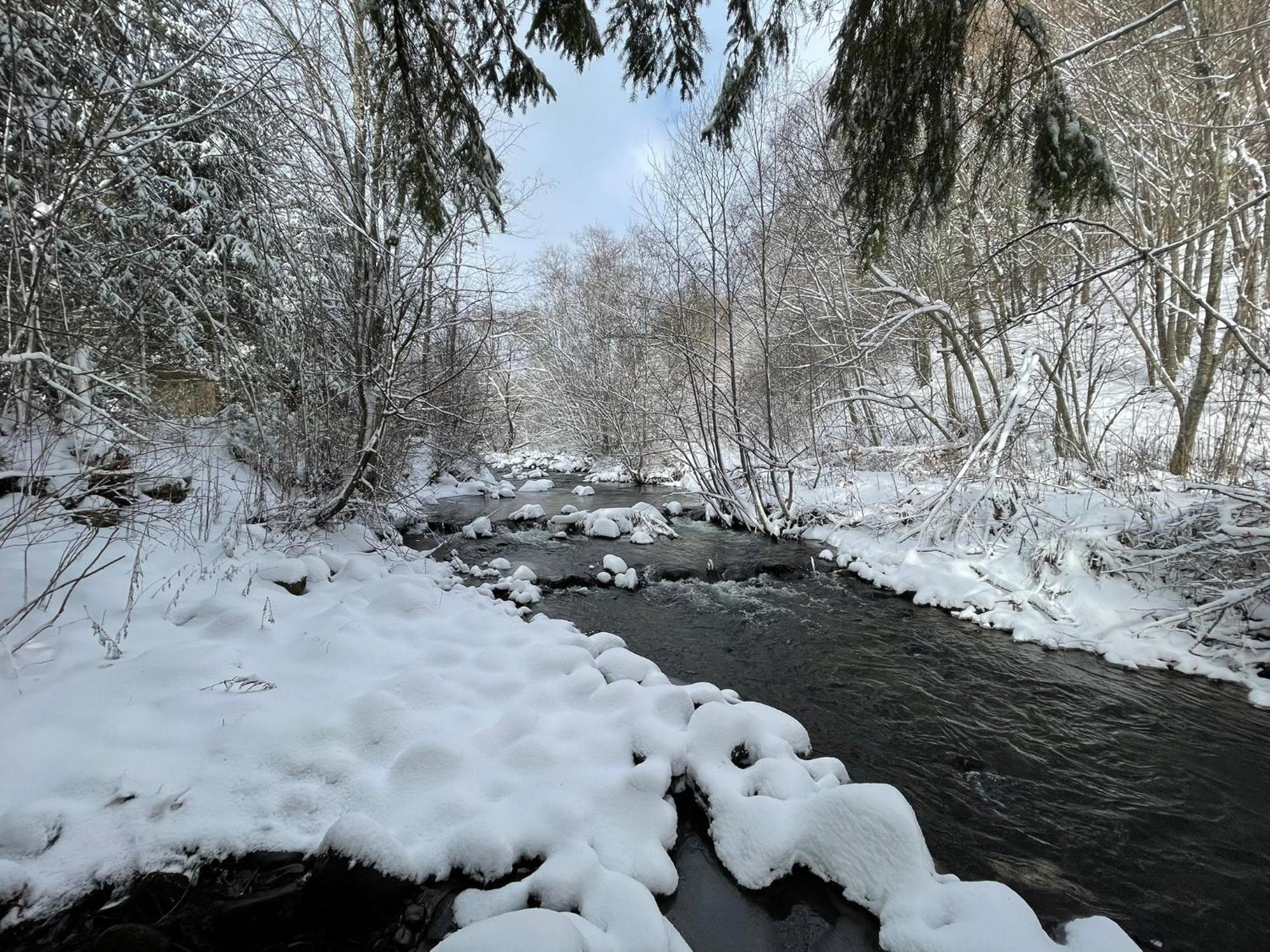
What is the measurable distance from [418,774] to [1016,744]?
356 cm

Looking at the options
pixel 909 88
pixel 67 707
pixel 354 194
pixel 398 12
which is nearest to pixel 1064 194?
pixel 909 88

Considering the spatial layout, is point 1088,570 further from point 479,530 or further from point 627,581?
point 479,530

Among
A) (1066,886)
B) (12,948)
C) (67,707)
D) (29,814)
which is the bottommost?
(1066,886)

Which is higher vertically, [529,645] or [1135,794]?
[529,645]

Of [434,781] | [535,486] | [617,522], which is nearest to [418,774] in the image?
[434,781]

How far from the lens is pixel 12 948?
57.7 inches

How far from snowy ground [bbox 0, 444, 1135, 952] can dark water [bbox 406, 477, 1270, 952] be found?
0.31 m

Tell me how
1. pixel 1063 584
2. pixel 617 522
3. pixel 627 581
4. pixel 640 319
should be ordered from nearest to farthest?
1. pixel 1063 584
2. pixel 627 581
3. pixel 617 522
4. pixel 640 319

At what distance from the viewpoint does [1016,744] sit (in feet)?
10.3

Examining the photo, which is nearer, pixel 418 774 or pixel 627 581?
pixel 418 774

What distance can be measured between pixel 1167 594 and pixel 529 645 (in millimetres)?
5590

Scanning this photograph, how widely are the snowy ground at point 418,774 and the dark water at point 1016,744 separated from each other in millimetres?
313

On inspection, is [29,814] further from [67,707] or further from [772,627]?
[772,627]

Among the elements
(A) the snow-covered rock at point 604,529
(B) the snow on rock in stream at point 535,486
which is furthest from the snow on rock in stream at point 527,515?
(B) the snow on rock in stream at point 535,486
